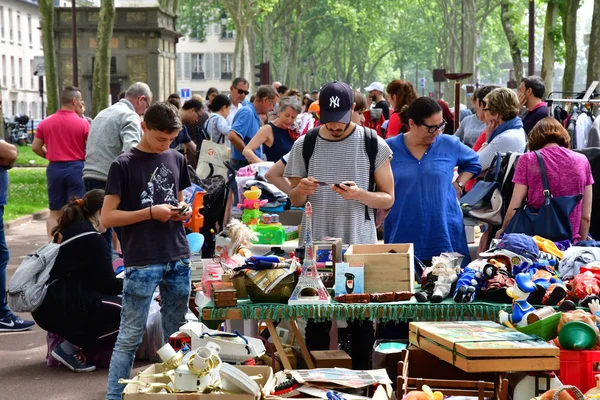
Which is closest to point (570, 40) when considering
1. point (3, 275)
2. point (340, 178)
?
point (3, 275)

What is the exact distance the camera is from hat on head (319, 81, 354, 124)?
20.2ft

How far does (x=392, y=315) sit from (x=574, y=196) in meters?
2.20

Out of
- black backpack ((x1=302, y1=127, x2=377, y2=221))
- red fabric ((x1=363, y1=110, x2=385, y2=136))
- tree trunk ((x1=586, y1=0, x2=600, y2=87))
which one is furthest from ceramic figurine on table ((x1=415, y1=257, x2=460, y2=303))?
tree trunk ((x1=586, y1=0, x2=600, y2=87))

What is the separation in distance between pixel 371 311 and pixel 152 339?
295 centimetres

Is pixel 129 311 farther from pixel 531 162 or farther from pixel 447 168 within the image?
pixel 531 162

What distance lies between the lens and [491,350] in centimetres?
467

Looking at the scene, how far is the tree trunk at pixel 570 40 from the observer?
21.5m

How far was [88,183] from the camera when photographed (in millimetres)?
10047

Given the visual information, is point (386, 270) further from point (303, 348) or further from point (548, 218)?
point (548, 218)

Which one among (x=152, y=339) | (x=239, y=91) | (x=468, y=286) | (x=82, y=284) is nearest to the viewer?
(x=468, y=286)

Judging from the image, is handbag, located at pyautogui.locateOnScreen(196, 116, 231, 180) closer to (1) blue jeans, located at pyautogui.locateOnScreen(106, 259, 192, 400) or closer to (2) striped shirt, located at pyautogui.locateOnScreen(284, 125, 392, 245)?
(2) striped shirt, located at pyautogui.locateOnScreen(284, 125, 392, 245)

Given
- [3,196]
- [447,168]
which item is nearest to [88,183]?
[3,196]

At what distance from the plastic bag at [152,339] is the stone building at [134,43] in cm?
3293

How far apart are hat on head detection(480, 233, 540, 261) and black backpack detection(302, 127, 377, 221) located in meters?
0.85
